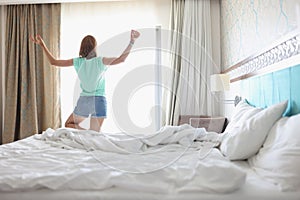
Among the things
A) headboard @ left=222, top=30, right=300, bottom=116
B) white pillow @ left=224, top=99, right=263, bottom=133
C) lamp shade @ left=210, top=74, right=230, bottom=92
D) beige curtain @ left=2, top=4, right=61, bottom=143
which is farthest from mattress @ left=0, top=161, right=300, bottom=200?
beige curtain @ left=2, top=4, right=61, bottom=143

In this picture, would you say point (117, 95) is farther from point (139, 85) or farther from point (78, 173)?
point (78, 173)

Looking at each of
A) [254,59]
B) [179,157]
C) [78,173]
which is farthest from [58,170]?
[254,59]

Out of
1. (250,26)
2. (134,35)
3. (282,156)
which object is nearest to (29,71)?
(134,35)

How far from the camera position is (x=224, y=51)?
3.74 m

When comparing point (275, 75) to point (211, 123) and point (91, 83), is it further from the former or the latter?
point (91, 83)

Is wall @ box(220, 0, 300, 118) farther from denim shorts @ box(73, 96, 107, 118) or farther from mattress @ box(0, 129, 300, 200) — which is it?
denim shorts @ box(73, 96, 107, 118)

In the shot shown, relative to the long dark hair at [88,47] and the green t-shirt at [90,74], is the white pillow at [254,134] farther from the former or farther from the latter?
the long dark hair at [88,47]

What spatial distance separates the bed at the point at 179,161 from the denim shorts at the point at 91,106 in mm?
608

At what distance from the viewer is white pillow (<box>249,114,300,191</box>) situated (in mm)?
1072

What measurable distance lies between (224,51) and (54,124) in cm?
264

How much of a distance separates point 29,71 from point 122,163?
10.5ft

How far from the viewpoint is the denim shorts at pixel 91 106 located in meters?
2.65

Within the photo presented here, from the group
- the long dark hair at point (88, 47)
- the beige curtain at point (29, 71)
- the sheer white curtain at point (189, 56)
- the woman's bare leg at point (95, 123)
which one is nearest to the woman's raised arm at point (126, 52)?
the long dark hair at point (88, 47)

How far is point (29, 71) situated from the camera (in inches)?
159
